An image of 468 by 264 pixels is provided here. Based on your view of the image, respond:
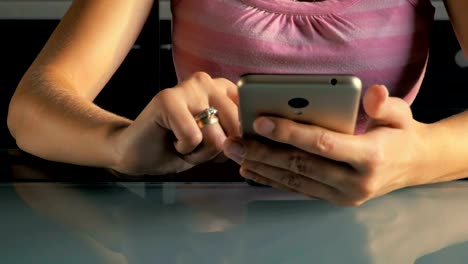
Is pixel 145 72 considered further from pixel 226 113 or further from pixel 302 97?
pixel 302 97

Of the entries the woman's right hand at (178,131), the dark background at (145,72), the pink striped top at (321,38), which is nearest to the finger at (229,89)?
the woman's right hand at (178,131)

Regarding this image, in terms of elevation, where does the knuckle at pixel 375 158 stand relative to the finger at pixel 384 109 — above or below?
Answer: below

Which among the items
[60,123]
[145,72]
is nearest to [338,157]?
[60,123]

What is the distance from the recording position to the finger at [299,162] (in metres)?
0.65

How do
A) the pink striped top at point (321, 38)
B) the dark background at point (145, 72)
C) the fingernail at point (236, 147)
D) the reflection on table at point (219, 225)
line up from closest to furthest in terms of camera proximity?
the reflection on table at point (219, 225) → the fingernail at point (236, 147) → the pink striped top at point (321, 38) → the dark background at point (145, 72)

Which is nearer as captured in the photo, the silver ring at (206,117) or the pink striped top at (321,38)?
the silver ring at (206,117)

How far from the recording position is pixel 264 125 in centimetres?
61

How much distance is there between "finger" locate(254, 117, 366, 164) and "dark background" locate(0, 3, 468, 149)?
132cm

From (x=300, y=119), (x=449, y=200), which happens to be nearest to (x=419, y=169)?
(x=449, y=200)

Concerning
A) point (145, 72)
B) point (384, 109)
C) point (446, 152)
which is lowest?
point (145, 72)

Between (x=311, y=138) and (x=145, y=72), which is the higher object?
(x=311, y=138)

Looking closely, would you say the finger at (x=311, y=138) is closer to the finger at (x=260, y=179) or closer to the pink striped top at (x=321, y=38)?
the finger at (x=260, y=179)

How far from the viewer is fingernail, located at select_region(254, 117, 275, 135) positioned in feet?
1.99

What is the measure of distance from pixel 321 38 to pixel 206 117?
1.07 ft
